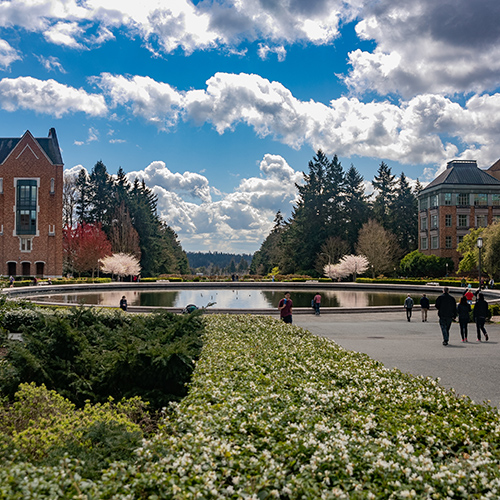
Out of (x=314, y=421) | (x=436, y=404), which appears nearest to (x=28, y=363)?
(x=314, y=421)

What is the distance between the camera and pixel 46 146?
56.2 metres

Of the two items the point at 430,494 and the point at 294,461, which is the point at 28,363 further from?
the point at 430,494

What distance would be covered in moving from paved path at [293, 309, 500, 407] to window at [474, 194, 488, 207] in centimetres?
4895

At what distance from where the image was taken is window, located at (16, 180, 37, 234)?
5428 cm

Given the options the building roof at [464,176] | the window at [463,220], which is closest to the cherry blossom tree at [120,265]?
the building roof at [464,176]

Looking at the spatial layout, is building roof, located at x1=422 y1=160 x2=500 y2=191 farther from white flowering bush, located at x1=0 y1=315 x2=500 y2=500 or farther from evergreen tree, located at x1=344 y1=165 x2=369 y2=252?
white flowering bush, located at x1=0 y1=315 x2=500 y2=500

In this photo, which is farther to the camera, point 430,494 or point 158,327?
point 158,327

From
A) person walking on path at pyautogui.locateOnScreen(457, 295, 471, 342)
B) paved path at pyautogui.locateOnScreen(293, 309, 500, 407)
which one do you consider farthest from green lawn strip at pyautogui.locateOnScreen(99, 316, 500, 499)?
person walking on path at pyautogui.locateOnScreen(457, 295, 471, 342)

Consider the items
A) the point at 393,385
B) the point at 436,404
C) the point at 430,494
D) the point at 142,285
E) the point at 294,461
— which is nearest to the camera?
the point at 430,494

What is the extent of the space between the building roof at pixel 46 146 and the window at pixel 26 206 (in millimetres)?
4129

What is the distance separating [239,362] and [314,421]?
266cm

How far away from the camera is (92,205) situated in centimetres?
6994

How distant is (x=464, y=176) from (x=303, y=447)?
69.6 metres

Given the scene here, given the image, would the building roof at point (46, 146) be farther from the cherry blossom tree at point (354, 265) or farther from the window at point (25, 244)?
the cherry blossom tree at point (354, 265)
